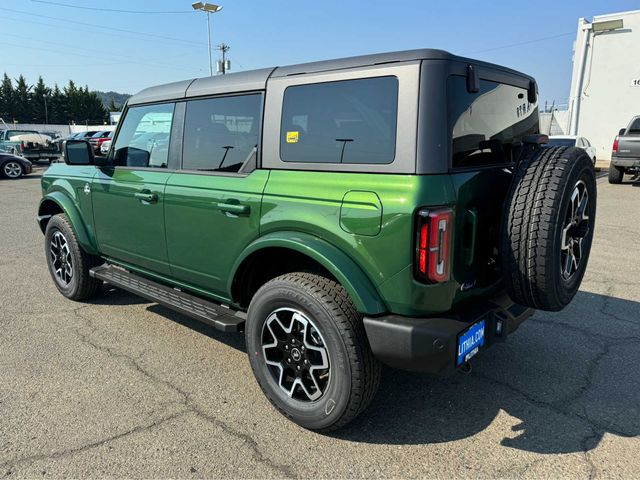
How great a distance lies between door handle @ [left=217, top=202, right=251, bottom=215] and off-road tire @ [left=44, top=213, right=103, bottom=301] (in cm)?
221

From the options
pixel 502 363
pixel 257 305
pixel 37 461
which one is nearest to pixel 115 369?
pixel 37 461

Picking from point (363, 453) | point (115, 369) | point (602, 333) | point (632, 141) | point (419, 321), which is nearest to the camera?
point (419, 321)

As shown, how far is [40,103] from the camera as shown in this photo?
75.4 m

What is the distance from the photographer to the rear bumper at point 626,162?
1309 cm

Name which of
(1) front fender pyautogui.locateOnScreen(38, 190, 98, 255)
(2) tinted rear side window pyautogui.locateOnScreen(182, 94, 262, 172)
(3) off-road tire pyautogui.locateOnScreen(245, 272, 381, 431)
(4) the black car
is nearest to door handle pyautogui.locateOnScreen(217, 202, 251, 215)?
(2) tinted rear side window pyautogui.locateOnScreen(182, 94, 262, 172)

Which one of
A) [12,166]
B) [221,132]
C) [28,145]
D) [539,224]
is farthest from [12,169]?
[539,224]

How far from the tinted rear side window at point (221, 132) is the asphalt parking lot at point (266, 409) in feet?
4.71

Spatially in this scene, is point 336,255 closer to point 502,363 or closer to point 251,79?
point 251,79

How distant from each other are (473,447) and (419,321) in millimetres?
799

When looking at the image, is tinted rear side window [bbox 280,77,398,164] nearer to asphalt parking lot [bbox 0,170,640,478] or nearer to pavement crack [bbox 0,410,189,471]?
asphalt parking lot [bbox 0,170,640,478]

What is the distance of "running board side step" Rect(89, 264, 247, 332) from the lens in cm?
314

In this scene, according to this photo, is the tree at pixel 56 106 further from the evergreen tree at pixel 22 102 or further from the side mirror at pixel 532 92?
the side mirror at pixel 532 92

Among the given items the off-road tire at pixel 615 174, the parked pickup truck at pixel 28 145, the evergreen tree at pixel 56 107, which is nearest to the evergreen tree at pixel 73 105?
the evergreen tree at pixel 56 107

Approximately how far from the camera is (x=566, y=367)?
3438mm
